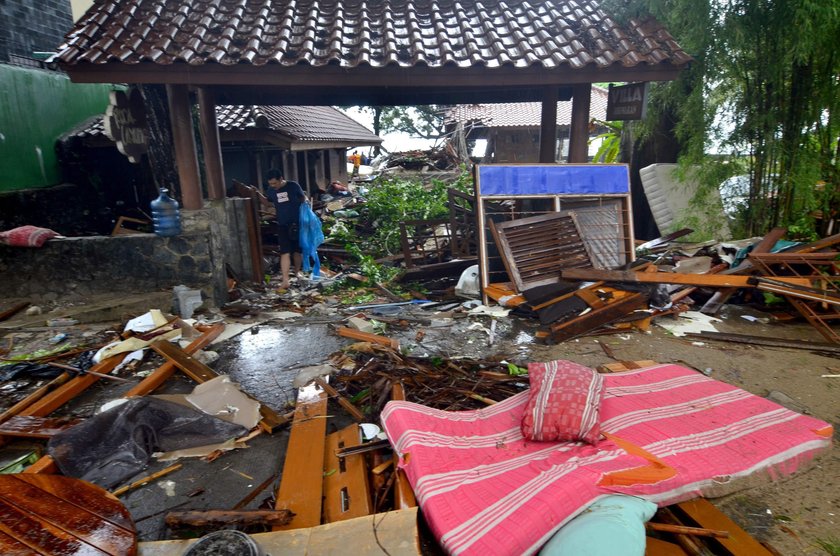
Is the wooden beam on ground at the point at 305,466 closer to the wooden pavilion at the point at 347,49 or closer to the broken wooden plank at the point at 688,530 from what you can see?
the broken wooden plank at the point at 688,530

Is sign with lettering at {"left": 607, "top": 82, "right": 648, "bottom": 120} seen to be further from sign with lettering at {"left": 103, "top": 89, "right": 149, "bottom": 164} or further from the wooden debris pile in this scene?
sign with lettering at {"left": 103, "top": 89, "right": 149, "bottom": 164}

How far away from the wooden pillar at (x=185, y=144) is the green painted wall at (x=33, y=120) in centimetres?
536

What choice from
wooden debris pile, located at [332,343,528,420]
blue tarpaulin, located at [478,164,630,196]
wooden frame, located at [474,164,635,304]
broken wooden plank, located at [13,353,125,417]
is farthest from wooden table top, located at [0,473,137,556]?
blue tarpaulin, located at [478,164,630,196]

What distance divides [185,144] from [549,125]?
18.2 ft

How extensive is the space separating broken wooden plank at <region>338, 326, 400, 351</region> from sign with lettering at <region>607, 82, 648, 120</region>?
4.86 m

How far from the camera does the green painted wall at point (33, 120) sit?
924 cm

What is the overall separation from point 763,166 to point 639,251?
2139 mm

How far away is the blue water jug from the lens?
20.5 ft

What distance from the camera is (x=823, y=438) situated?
3203 mm

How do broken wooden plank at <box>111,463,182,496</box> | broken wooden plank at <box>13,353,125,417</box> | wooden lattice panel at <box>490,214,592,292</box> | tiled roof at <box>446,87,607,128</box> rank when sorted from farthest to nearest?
1. tiled roof at <box>446,87,607,128</box>
2. wooden lattice panel at <box>490,214,592,292</box>
3. broken wooden plank at <box>13,353,125,417</box>
4. broken wooden plank at <box>111,463,182,496</box>

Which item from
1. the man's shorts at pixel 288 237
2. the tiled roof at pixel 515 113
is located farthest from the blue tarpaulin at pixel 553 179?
the tiled roof at pixel 515 113

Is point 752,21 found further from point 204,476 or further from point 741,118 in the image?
point 204,476

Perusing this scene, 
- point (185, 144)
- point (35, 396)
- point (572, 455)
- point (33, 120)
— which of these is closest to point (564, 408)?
point (572, 455)

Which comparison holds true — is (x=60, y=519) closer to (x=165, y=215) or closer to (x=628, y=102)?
(x=165, y=215)
